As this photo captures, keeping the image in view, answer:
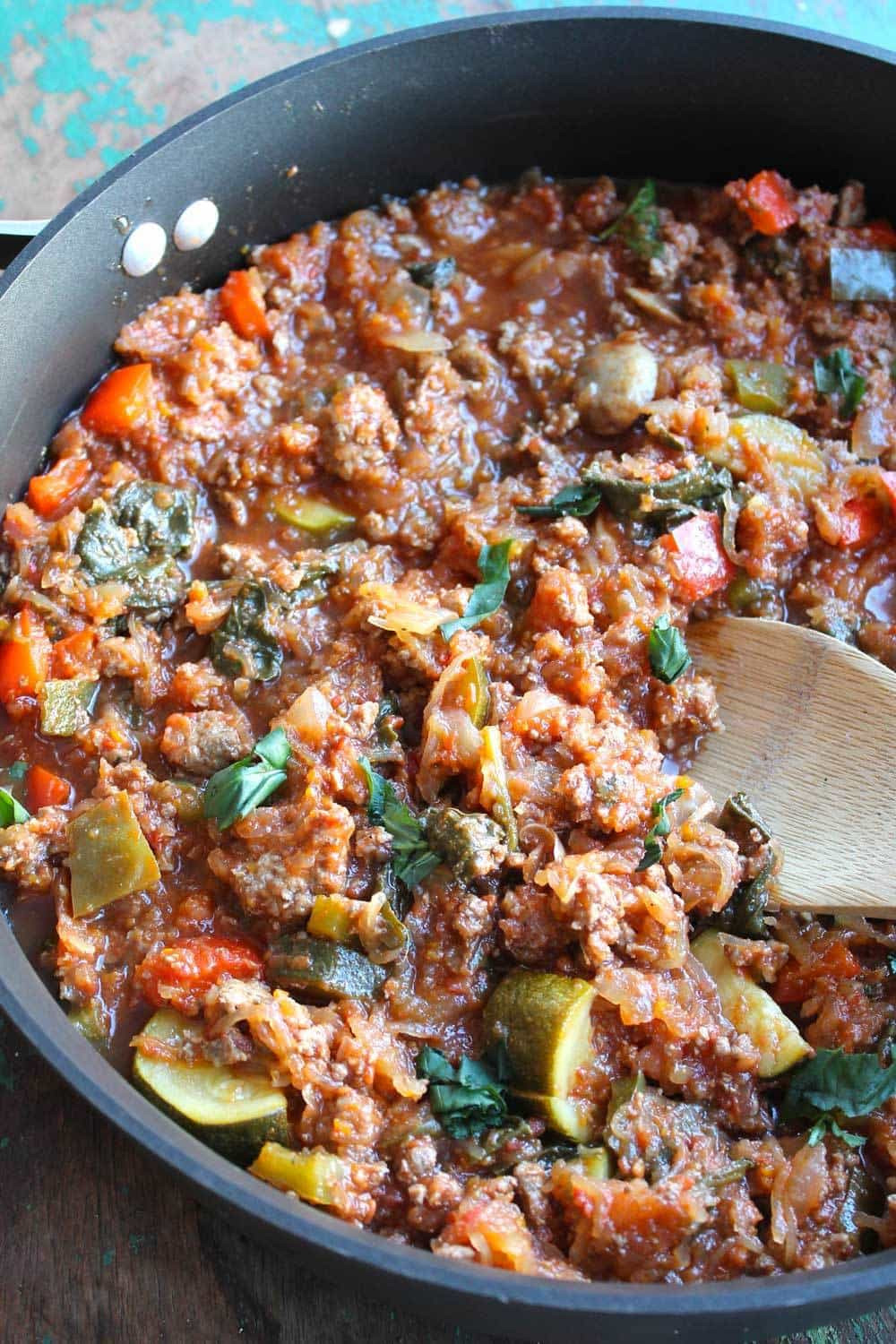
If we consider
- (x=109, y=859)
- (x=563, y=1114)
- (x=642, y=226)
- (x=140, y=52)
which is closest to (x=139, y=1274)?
(x=109, y=859)

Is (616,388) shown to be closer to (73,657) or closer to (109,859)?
(73,657)

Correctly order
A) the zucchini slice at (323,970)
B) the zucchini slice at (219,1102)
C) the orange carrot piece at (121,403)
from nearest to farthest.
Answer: the zucchini slice at (219,1102)
the zucchini slice at (323,970)
the orange carrot piece at (121,403)

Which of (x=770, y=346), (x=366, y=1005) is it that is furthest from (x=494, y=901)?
(x=770, y=346)

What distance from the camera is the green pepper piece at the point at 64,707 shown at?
418cm

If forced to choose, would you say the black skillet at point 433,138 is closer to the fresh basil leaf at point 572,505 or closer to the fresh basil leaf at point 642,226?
the fresh basil leaf at point 642,226

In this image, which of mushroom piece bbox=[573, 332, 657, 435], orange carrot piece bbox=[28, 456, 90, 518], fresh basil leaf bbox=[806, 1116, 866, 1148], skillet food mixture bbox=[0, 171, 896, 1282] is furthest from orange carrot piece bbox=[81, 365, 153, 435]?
fresh basil leaf bbox=[806, 1116, 866, 1148]

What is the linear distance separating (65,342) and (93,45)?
209 centimetres

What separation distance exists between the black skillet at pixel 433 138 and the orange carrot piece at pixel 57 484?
8 centimetres

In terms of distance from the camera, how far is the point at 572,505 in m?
4.50

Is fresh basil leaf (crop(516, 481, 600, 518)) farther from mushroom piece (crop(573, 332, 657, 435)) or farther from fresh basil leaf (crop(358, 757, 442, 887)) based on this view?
fresh basil leaf (crop(358, 757, 442, 887))

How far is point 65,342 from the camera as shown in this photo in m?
4.46

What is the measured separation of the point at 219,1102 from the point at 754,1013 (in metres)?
1.59

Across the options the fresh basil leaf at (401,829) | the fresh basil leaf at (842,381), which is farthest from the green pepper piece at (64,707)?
the fresh basil leaf at (842,381)

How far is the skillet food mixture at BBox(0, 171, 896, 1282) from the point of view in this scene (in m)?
3.60
